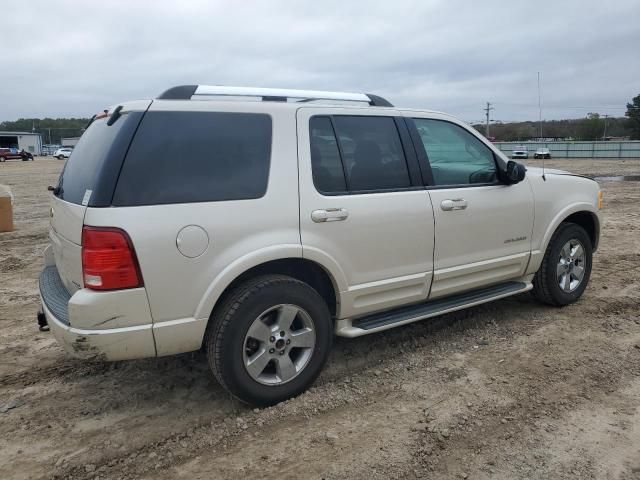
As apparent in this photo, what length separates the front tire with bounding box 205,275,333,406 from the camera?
10.1ft

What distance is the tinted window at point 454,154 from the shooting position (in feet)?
13.4

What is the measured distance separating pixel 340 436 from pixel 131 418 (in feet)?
4.36

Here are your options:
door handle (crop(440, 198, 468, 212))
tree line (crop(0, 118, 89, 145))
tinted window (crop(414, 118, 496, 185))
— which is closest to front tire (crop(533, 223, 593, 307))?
tinted window (crop(414, 118, 496, 185))

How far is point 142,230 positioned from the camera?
2807 mm

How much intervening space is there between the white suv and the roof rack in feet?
0.05

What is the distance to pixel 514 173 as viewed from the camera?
4.32 meters

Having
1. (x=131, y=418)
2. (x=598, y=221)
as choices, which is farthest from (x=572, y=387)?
(x=131, y=418)

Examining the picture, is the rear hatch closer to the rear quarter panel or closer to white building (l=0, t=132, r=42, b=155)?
the rear quarter panel

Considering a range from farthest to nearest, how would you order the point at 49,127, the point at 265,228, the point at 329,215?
the point at 49,127
the point at 329,215
the point at 265,228

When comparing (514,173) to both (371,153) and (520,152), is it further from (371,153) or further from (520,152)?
(520,152)

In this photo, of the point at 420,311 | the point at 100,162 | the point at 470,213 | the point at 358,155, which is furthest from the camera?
the point at 470,213

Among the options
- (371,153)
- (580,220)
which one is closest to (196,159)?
(371,153)

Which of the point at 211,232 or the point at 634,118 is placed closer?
the point at 211,232

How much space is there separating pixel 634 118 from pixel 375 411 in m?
80.5
